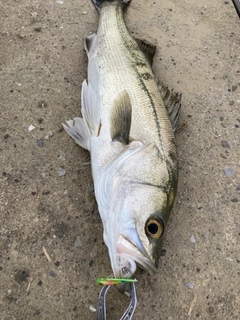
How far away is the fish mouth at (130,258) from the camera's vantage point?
1.88m

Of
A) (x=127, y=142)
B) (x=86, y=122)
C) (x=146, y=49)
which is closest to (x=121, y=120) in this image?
(x=127, y=142)

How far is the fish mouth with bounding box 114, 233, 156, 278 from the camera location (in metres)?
1.88

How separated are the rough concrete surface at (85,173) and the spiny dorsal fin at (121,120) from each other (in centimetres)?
48

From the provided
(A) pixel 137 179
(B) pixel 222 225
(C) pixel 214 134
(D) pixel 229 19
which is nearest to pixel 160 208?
(A) pixel 137 179

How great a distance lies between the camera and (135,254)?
188 cm

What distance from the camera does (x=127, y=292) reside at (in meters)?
2.24

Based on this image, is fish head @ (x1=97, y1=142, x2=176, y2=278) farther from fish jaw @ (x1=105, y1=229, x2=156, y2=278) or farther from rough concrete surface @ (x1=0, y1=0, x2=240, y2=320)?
rough concrete surface @ (x1=0, y1=0, x2=240, y2=320)

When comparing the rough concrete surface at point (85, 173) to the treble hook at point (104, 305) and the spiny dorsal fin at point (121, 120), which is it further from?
the spiny dorsal fin at point (121, 120)

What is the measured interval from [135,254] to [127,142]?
2.73ft

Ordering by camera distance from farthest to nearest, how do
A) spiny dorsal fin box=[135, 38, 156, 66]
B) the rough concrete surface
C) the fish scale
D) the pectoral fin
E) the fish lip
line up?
spiny dorsal fin box=[135, 38, 156, 66] < the pectoral fin < the fish scale < the rough concrete surface < the fish lip

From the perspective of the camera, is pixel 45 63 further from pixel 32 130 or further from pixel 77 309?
pixel 77 309

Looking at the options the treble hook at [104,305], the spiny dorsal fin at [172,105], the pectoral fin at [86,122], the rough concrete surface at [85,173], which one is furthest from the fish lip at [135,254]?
the spiny dorsal fin at [172,105]

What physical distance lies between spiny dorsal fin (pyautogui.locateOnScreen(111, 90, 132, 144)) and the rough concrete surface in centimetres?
48

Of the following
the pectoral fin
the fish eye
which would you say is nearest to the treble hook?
the fish eye
